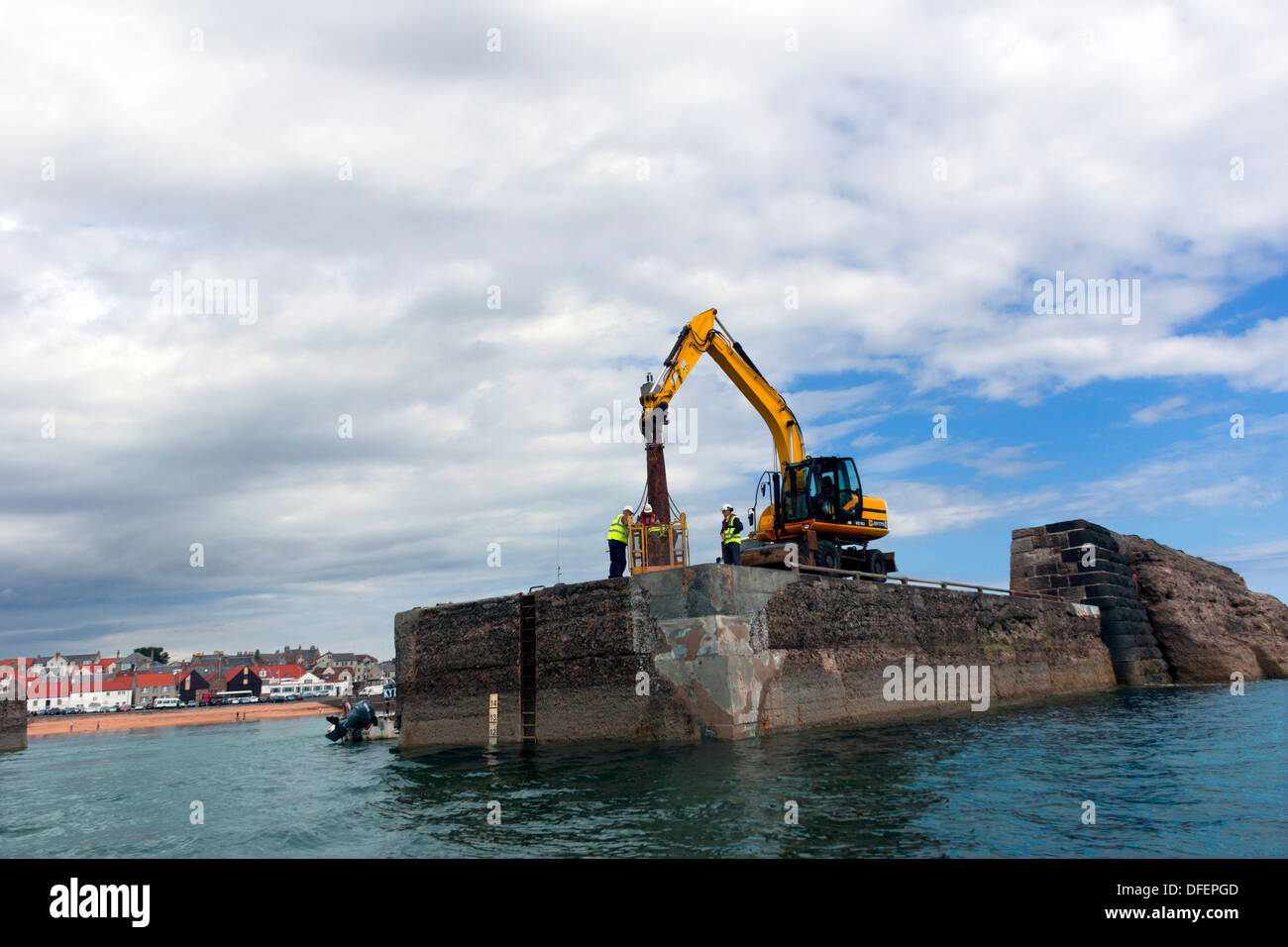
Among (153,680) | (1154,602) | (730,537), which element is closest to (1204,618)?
(1154,602)

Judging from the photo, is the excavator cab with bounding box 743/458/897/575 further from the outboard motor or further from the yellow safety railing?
the outboard motor

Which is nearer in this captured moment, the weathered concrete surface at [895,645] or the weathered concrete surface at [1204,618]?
the weathered concrete surface at [895,645]

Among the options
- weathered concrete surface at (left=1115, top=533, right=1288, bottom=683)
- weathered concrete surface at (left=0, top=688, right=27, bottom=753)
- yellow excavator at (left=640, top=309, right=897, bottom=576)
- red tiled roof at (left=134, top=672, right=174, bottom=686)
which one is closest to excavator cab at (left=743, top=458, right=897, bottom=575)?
yellow excavator at (left=640, top=309, right=897, bottom=576)

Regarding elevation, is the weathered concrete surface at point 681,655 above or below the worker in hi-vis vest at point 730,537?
below

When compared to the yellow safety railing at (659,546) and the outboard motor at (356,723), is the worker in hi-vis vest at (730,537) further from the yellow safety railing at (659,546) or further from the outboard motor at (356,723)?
the outboard motor at (356,723)

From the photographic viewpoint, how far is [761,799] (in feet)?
26.5

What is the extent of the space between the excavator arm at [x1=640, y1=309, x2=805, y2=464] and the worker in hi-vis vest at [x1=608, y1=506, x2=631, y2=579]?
156 inches

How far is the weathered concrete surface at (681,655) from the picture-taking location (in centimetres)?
1273

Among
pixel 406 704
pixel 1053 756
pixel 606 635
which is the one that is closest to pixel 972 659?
pixel 1053 756

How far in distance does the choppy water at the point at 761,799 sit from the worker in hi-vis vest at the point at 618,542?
3779 mm

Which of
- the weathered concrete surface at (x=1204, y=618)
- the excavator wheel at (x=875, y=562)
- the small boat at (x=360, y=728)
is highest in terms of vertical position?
the excavator wheel at (x=875, y=562)

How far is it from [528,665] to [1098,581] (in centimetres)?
2039

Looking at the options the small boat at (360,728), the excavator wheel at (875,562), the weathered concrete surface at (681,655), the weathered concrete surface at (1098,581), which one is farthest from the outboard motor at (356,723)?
the weathered concrete surface at (1098,581)
